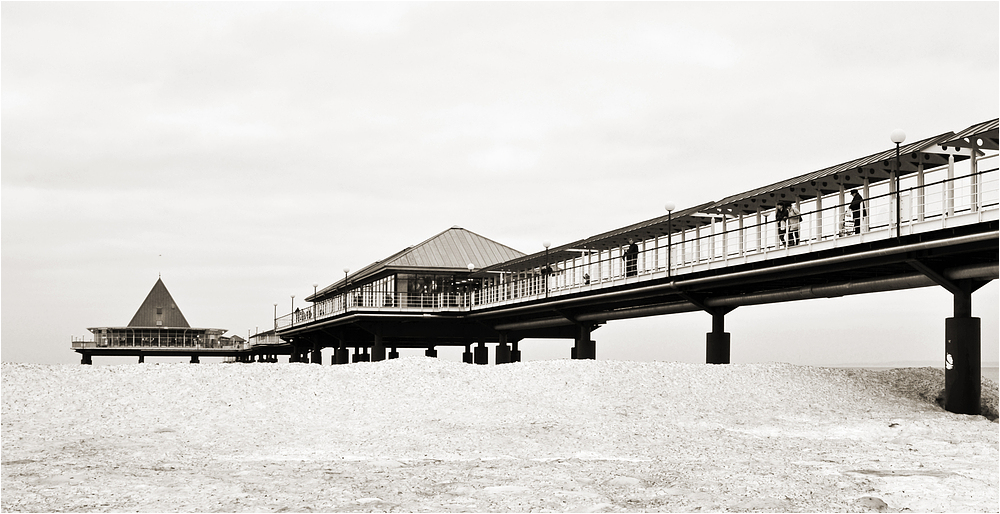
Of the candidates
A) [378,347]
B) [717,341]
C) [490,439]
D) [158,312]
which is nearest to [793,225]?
[717,341]

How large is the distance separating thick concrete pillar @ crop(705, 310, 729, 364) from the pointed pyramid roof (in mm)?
75328

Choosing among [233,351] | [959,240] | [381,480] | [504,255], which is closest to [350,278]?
[504,255]

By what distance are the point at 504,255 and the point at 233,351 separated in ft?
124

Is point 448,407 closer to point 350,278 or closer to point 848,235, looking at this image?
point 848,235

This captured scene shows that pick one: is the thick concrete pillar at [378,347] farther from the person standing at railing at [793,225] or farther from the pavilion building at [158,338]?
the pavilion building at [158,338]

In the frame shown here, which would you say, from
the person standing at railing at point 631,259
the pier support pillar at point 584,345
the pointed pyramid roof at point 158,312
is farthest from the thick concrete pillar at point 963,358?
the pointed pyramid roof at point 158,312

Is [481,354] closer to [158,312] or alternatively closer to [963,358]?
[963,358]

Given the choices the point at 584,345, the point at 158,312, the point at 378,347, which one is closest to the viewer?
the point at 584,345

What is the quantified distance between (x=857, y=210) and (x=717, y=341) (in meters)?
8.48

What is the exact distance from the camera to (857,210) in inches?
899

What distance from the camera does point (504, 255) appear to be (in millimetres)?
59594

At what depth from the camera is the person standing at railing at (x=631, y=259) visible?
35.1 meters

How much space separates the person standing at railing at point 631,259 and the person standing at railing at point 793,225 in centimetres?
908

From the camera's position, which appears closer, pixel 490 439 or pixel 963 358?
pixel 490 439
